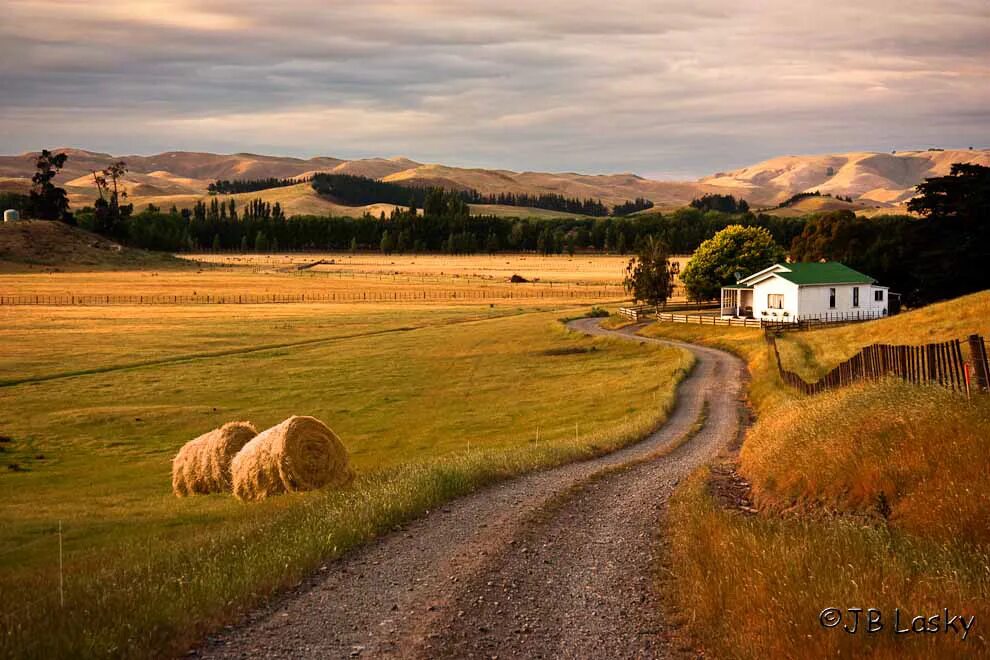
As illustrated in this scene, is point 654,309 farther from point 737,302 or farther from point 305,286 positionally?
point 305,286

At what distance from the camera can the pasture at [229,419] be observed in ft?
44.6

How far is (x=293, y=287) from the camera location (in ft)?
469

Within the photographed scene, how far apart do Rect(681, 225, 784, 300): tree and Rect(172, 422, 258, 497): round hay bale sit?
77.4 m

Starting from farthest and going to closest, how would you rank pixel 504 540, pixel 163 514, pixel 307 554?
pixel 163 514
pixel 504 540
pixel 307 554

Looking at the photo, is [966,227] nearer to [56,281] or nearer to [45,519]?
[45,519]

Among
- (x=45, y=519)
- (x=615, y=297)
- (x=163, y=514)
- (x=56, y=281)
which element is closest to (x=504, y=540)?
(x=163, y=514)

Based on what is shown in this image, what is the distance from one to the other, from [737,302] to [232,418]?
59809 mm

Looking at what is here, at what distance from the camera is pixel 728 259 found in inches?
3971

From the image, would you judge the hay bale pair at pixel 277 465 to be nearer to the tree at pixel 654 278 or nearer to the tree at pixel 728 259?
the tree at pixel 654 278

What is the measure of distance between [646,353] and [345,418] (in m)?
29.7

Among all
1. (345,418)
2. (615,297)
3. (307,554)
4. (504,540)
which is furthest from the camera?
(615,297)

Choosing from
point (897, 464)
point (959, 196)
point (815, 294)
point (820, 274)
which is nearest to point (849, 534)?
point (897, 464)

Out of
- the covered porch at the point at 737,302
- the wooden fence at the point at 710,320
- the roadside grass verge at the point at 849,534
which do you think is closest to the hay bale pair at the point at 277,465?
the roadside grass verge at the point at 849,534

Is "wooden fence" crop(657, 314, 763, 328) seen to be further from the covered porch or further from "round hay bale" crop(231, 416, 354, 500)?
"round hay bale" crop(231, 416, 354, 500)
